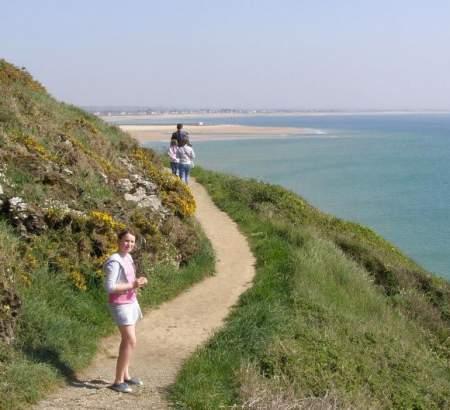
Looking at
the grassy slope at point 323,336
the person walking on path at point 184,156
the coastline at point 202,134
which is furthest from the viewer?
the coastline at point 202,134

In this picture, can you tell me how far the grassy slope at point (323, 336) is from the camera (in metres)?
7.98

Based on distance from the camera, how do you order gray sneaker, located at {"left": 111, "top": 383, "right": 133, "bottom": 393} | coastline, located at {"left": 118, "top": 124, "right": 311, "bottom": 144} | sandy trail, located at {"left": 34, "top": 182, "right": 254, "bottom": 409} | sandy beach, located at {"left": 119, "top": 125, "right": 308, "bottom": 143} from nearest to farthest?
sandy trail, located at {"left": 34, "top": 182, "right": 254, "bottom": 409} < gray sneaker, located at {"left": 111, "top": 383, "right": 133, "bottom": 393} < coastline, located at {"left": 118, "top": 124, "right": 311, "bottom": 144} < sandy beach, located at {"left": 119, "top": 125, "right": 308, "bottom": 143}

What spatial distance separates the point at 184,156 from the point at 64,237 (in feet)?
30.9

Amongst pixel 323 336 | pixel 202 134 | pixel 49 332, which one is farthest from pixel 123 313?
pixel 202 134

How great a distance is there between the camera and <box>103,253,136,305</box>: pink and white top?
7.30 m

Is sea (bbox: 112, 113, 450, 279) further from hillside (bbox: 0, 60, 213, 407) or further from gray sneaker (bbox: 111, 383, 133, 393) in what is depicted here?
gray sneaker (bbox: 111, 383, 133, 393)

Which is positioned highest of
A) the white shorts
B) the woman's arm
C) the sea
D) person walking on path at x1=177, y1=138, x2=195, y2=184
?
person walking on path at x1=177, y1=138, x2=195, y2=184

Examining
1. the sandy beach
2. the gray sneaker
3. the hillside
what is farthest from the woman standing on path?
the sandy beach

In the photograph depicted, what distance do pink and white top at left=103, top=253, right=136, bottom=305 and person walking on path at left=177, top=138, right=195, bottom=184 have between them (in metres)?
12.1

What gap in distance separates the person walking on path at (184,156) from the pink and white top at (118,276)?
39.6 feet

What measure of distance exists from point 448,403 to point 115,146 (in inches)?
459

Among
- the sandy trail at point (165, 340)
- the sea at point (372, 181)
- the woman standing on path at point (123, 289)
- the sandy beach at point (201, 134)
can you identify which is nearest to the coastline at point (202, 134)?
the sandy beach at point (201, 134)

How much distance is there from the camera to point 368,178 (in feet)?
179

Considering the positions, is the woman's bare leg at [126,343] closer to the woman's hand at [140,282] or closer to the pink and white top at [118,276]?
the pink and white top at [118,276]
